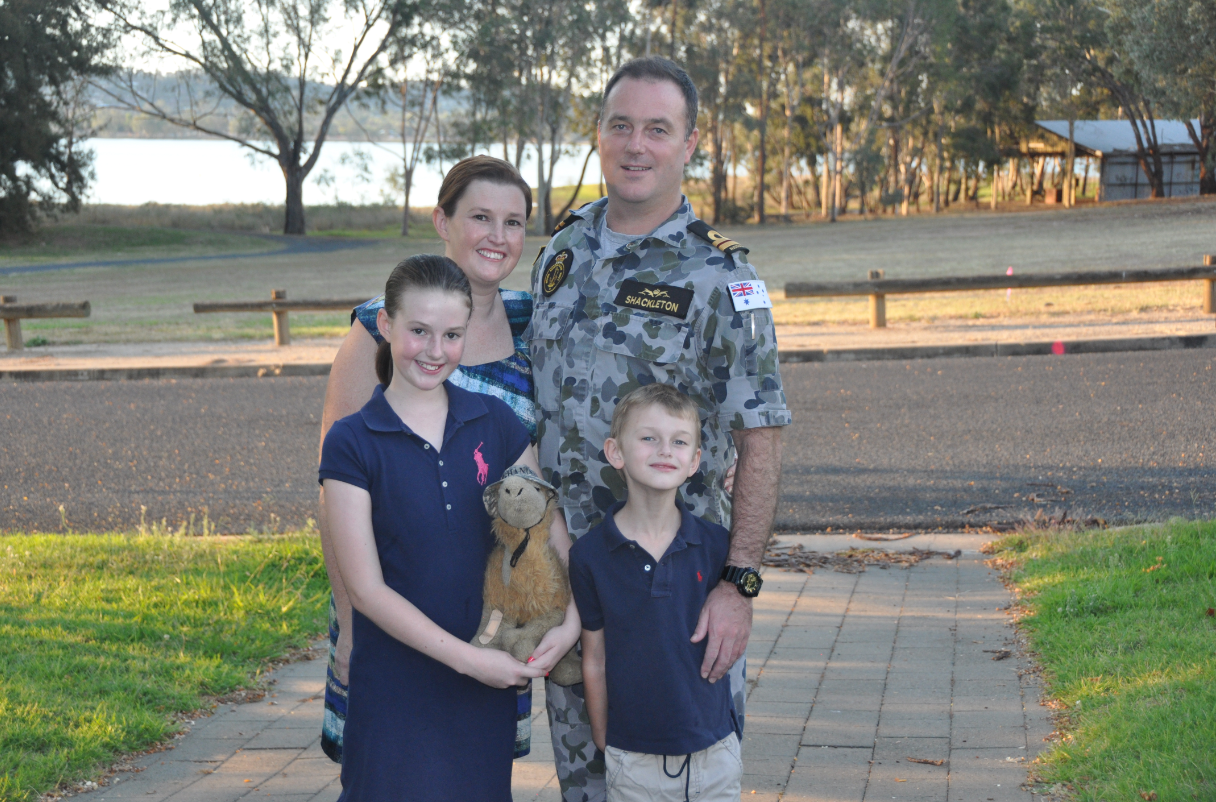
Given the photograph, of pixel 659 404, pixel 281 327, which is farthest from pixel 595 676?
pixel 281 327

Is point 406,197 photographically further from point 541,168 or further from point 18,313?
point 18,313

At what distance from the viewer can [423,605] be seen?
8.24 feet

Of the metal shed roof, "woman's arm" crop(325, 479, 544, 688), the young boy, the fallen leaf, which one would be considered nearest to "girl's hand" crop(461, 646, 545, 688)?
"woman's arm" crop(325, 479, 544, 688)

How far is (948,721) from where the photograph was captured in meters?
4.05

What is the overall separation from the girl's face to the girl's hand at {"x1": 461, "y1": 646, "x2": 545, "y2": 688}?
584mm

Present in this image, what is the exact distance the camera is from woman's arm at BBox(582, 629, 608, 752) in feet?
8.62

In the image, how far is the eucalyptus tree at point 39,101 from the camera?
152ft

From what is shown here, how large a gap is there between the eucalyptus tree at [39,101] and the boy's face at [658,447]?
5095cm

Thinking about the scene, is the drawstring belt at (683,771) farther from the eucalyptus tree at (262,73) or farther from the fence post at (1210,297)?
the eucalyptus tree at (262,73)

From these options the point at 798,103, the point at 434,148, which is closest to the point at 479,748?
the point at 434,148

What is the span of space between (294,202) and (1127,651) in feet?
190

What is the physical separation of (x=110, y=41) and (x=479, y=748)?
5481cm

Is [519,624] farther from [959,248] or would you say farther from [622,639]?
[959,248]

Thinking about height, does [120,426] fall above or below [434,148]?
below
